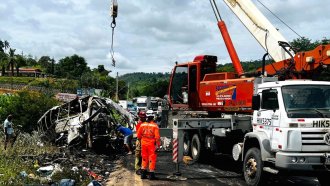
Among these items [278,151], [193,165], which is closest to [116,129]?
[193,165]

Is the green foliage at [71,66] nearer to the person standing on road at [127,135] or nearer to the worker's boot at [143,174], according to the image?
the person standing on road at [127,135]

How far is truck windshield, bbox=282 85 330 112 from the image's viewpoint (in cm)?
817

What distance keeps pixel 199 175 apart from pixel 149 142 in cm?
185

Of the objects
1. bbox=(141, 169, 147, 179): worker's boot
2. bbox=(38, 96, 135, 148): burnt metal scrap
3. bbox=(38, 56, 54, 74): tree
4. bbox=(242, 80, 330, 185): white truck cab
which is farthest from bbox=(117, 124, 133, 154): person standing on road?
bbox=(38, 56, 54, 74): tree

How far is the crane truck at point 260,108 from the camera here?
7.77 m

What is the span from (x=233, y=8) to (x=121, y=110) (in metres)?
6.04

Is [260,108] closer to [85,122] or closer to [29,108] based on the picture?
[85,122]

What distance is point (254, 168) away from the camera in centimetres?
875

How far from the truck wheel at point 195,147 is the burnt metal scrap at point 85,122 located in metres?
3.68

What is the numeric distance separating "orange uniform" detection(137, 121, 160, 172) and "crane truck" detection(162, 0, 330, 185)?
121cm

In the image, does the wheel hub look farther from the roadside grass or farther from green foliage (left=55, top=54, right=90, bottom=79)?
green foliage (left=55, top=54, right=90, bottom=79)

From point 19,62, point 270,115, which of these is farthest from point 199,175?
point 19,62

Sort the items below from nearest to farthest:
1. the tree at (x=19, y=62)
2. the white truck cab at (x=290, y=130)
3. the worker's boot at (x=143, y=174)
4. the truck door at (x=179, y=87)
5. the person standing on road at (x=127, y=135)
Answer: the white truck cab at (x=290, y=130), the worker's boot at (x=143, y=174), the truck door at (x=179, y=87), the person standing on road at (x=127, y=135), the tree at (x=19, y=62)

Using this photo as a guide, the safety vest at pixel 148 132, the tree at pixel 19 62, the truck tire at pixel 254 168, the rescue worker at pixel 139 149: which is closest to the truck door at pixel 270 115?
the truck tire at pixel 254 168
